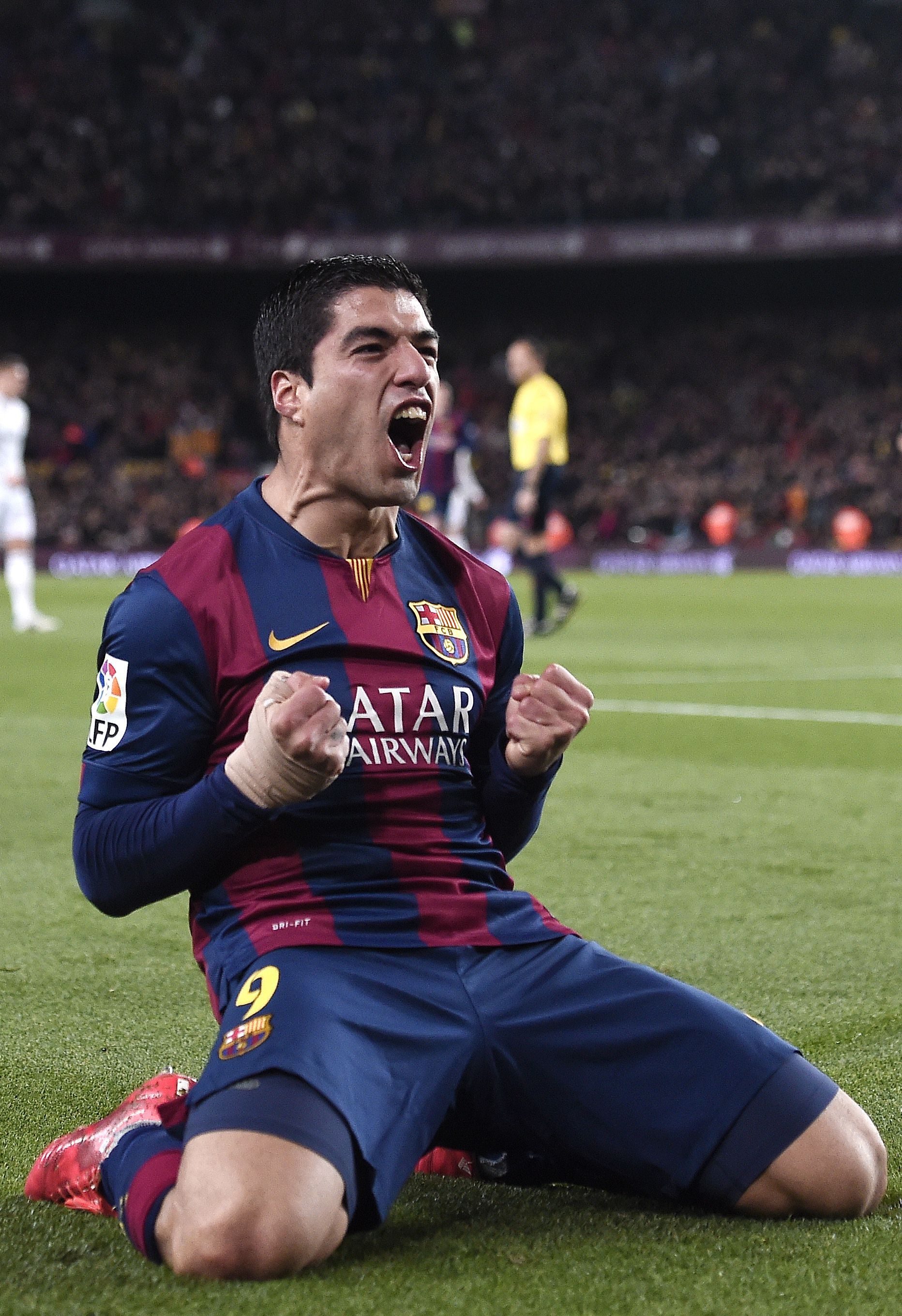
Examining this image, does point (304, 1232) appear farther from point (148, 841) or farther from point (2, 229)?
point (2, 229)

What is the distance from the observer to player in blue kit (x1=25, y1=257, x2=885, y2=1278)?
2189 mm

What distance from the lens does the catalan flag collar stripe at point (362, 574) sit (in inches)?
101

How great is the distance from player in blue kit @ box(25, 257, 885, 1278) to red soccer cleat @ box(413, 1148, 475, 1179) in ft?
0.19

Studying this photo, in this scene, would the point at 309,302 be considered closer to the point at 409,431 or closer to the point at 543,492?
the point at 409,431

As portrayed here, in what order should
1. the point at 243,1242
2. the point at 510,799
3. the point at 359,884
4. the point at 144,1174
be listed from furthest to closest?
the point at 510,799 < the point at 359,884 < the point at 144,1174 < the point at 243,1242

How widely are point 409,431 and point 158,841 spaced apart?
0.71 m

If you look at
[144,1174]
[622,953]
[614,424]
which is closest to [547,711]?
[144,1174]

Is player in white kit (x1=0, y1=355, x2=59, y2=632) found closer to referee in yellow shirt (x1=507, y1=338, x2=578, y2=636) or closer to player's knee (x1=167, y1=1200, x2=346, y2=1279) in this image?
referee in yellow shirt (x1=507, y1=338, x2=578, y2=636)

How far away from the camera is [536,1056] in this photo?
7.74 feet

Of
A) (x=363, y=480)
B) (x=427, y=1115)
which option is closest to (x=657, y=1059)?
(x=427, y=1115)

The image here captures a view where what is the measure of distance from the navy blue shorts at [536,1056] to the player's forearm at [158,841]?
0.17m

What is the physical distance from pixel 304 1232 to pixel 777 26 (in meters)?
30.9

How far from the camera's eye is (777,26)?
3000 centimetres

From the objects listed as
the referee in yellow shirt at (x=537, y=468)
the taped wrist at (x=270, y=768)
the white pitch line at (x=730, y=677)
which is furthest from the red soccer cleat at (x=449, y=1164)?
the referee in yellow shirt at (x=537, y=468)
